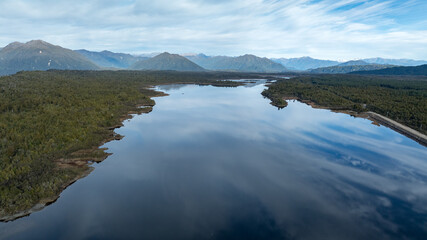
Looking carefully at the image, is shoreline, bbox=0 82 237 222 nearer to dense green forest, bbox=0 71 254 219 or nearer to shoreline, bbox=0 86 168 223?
shoreline, bbox=0 86 168 223

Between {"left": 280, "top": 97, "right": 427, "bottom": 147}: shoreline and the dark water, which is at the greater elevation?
{"left": 280, "top": 97, "right": 427, "bottom": 147}: shoreline

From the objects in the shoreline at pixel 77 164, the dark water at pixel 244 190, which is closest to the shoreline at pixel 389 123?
the dark water at pixel 244 190

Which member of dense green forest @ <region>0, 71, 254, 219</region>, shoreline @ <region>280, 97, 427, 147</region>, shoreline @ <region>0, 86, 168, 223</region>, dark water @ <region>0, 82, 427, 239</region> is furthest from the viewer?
shoreline @ <region>280, 97, 427, 147</region>

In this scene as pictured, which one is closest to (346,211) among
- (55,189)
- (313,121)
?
(55,189)

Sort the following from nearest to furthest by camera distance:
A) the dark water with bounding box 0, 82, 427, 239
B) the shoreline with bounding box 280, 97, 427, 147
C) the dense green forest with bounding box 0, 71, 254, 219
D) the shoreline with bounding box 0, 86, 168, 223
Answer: the dark water with bounding box 0, 82, 427, 239 < the shoreline with bounding box 0, 86, 168, 223 < the dense green forest with bounding box 0, 71, 254, 219 < the shoreline with bounding box 280, 97, 427, 147

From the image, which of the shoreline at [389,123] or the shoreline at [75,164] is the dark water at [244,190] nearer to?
the shoreline at [75,164]

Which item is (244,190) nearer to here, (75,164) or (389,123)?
(75,164)

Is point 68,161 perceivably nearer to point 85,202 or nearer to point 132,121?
point 85,202

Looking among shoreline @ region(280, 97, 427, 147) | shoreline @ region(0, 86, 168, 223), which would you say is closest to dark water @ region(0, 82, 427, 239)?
shoreline @ region(0, 86, 168, 223)

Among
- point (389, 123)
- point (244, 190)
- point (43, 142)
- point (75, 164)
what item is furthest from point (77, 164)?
point (389, 123)
